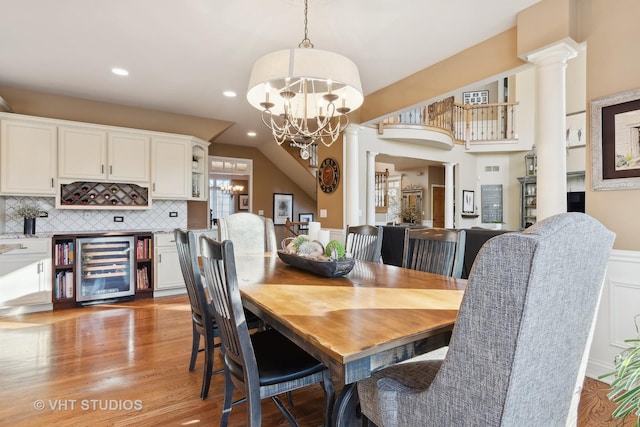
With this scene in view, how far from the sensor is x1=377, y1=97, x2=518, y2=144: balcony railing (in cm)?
791

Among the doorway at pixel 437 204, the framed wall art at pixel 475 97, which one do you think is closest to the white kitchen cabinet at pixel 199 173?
the doorway at pixel 437 204

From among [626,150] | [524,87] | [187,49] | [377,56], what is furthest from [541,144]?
[524,87]

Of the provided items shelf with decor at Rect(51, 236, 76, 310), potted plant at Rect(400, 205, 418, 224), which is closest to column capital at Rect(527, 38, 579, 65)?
shelf with decor at Rect(51, 236, 76, 310)

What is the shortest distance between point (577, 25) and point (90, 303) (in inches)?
223

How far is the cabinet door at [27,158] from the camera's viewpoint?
3817mm

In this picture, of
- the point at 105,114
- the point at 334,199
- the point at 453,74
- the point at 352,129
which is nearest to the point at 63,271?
the point at 105,114

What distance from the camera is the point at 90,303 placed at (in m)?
4.11

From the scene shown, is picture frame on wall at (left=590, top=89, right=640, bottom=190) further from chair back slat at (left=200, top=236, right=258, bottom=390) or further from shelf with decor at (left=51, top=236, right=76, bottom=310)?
shelf with decor at (left=51, top=236, right=76, bottom=310)

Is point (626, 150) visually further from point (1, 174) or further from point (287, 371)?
point (1, 174)

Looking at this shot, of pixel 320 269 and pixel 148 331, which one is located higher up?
pixel 320 269

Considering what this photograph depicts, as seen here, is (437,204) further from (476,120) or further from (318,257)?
(318,257)

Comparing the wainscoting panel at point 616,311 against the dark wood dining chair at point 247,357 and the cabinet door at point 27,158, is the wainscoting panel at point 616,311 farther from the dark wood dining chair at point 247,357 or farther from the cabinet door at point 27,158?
the cabinet door at point 27,158

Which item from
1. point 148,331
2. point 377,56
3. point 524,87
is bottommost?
point 148,331

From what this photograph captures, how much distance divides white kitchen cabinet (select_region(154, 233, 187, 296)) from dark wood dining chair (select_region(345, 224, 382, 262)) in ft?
9.46
